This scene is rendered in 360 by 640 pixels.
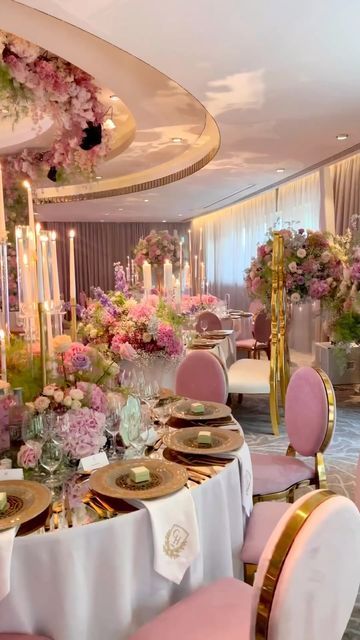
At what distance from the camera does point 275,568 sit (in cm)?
111

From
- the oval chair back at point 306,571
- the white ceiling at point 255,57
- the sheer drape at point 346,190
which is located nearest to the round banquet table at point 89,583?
the oval chair back at point 306,571

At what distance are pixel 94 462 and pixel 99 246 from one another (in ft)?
43.7

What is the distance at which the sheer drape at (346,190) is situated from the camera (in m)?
6.72

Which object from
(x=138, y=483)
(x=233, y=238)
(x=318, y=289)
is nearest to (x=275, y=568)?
(x=138, y=483)

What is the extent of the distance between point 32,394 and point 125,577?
0.83 meters

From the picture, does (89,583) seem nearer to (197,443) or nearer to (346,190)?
(197,443)

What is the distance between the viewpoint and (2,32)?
2.78 m

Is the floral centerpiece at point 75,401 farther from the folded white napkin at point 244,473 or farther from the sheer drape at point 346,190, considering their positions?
the sheer drape at point 346,190

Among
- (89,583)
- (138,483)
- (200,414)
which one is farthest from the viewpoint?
(200,414)

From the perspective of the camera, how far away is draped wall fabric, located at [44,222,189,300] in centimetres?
1462

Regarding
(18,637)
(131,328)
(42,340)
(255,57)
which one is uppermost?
(255,57)

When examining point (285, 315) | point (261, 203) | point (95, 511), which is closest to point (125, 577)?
point (95, 511)

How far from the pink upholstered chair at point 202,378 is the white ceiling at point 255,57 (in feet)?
6.19

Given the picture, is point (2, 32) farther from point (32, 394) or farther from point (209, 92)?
point (32, 394)
